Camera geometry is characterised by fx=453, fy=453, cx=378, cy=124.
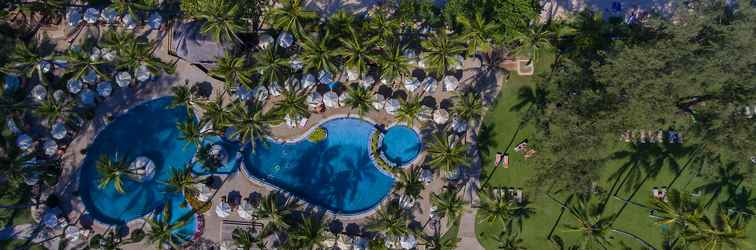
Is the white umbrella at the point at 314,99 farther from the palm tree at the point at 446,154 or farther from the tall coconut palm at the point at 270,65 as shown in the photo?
the palm tree at the point at 446,154

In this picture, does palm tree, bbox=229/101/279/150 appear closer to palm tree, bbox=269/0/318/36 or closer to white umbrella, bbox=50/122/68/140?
palm tree, bbox=269/0/318/36

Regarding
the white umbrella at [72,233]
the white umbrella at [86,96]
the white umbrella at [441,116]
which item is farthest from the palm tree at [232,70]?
the white umbrella at [72,233]

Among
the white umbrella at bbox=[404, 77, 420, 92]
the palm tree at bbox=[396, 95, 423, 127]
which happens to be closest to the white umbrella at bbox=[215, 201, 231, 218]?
the palm tree at bbox=[396, 95, 423, 127]

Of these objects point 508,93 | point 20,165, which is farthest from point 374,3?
point 20,165

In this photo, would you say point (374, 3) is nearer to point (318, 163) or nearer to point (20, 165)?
point (318, 163)

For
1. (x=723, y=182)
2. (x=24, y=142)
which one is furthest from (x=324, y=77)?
(x=723, y=182)

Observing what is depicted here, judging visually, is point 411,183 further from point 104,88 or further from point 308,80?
point 104,88
